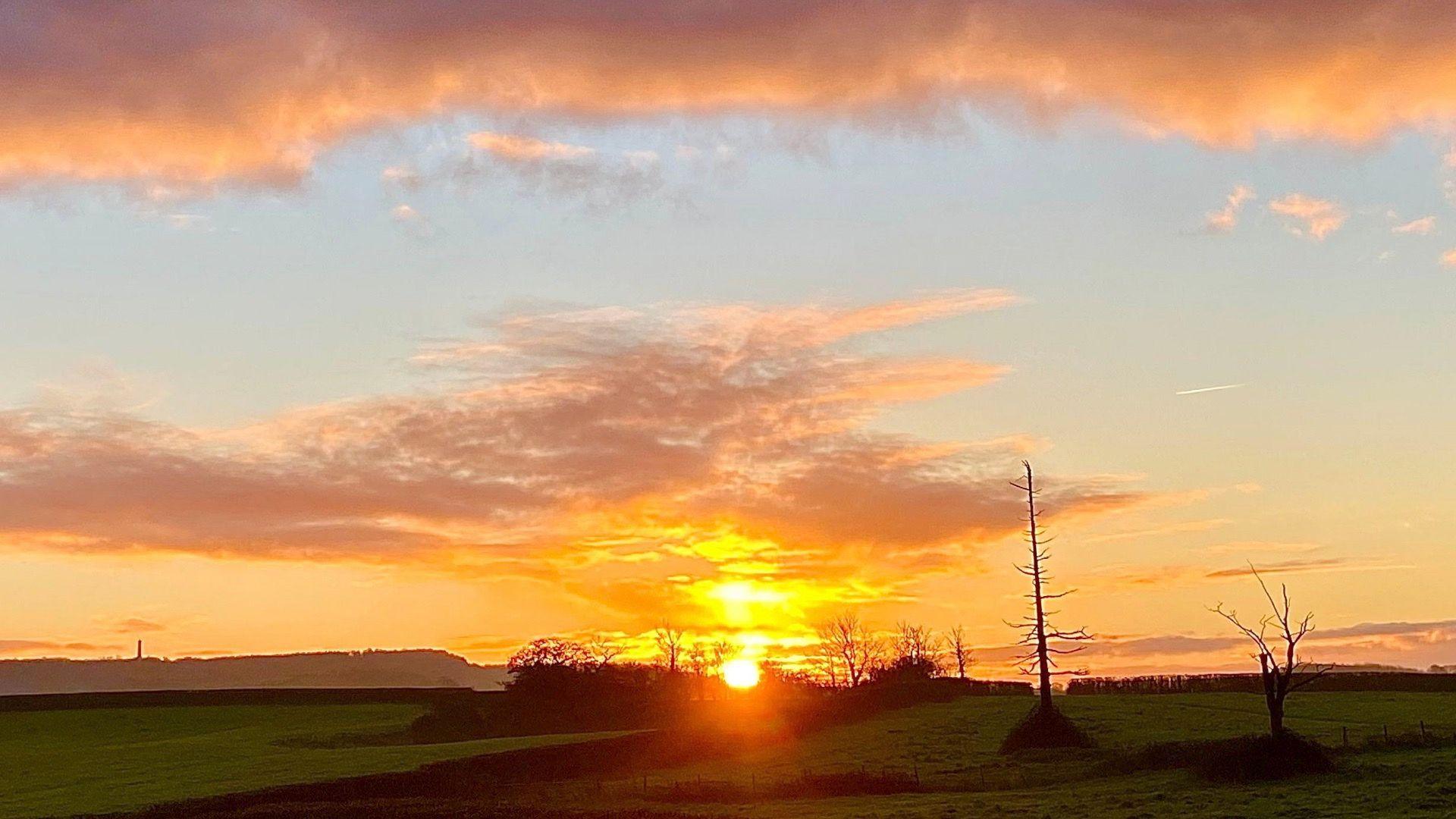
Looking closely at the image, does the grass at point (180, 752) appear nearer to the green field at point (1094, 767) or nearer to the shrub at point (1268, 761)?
the green field at point (1094, 767)

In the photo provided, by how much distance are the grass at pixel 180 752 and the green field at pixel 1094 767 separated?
1577 cm

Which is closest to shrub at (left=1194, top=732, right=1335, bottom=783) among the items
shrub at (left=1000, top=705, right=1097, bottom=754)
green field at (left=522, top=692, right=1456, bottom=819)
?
green field at (left=522, top=692, right=1456, bottom=819)

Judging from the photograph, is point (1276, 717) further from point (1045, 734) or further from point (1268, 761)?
point (1045, 734)

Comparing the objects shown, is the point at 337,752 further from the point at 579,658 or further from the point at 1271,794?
the point at 1271,794

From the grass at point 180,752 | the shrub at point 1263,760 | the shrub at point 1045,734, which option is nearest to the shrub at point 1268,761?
the shrub at point 1263,760

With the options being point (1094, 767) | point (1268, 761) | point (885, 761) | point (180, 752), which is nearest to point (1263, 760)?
point (1268, 761)

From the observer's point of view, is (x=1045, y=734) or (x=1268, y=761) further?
(x=1045, y=734)

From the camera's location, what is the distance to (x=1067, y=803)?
65438 millimetres

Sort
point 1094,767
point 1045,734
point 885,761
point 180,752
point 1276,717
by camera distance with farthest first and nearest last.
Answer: point 180,752 → point 1045,734 → point 885,761 → point 1094,767 → point 1276,717

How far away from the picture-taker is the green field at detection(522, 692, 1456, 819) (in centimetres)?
6203

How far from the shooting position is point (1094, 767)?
8156 centimetres

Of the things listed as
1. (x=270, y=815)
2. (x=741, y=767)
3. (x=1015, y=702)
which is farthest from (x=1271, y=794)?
(x=1015, y=702)

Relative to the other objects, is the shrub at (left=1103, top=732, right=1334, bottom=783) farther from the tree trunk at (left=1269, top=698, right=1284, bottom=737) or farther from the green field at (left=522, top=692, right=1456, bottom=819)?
the green field at (left=522, top=692, right=1456, bottom=819)

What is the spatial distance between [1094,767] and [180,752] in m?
61.0
